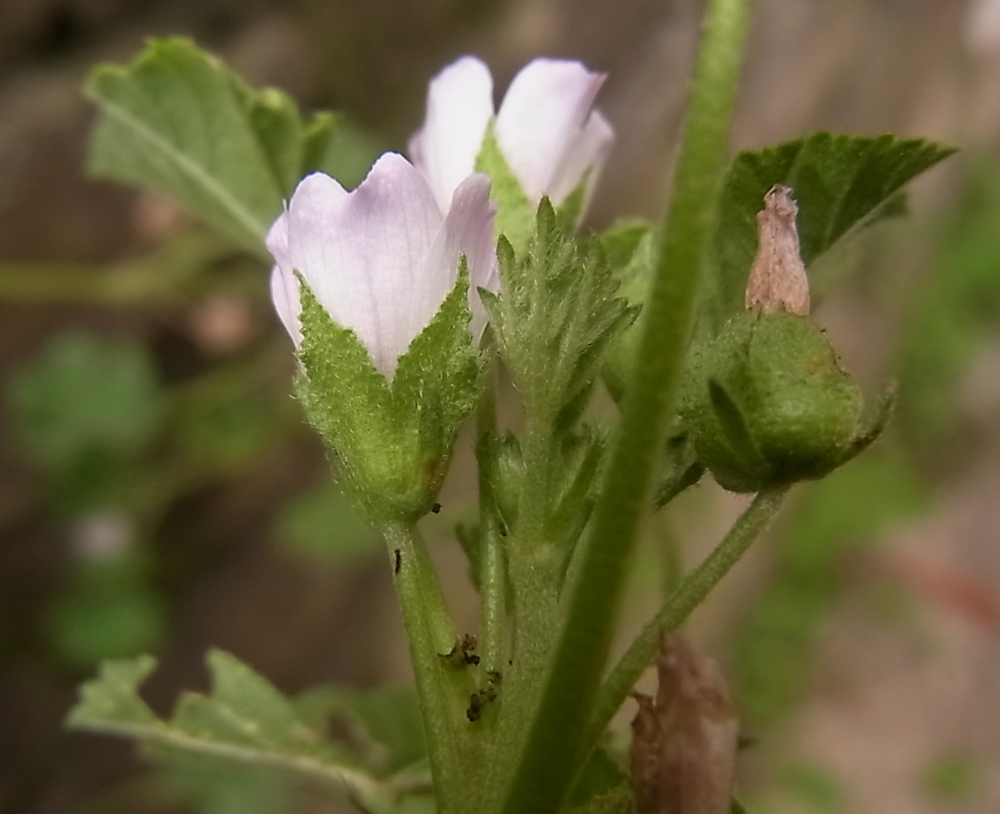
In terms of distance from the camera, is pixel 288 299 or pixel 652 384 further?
pixel 288 299

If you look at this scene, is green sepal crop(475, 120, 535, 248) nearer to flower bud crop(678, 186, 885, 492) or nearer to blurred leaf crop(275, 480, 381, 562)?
flower bud crop(678, 186, 885, 492)

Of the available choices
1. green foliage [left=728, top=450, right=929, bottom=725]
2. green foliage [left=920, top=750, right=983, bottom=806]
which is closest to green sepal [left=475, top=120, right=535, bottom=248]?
green foliage [left=728, top=450, right=929, bottom=725]

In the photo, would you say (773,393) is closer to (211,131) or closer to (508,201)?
(508,201)

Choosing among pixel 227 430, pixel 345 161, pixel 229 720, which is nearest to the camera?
pixel 229 720

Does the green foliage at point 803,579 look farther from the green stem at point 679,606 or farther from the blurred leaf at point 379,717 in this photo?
the green stem at point 679,606

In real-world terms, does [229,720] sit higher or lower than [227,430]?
lower

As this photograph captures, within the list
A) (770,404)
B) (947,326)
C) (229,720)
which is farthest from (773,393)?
(947,326)
